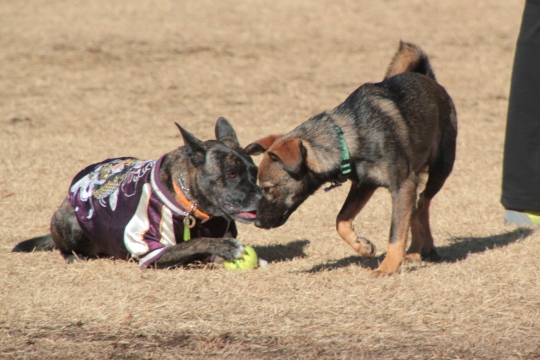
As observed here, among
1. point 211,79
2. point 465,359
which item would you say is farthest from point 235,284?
point 211,79

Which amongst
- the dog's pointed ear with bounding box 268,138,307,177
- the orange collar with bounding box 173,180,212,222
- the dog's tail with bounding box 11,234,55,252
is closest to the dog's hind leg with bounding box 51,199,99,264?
the dog's tail with bounding box 11,234,55,252

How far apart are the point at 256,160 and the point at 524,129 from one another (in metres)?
4.45

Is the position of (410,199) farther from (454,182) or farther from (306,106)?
(306,106)

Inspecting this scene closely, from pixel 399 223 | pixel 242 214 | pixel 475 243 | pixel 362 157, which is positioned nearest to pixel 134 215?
pixel 242 214

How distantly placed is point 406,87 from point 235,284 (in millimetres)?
2215

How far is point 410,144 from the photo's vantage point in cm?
552

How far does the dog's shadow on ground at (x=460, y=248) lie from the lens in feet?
18.7

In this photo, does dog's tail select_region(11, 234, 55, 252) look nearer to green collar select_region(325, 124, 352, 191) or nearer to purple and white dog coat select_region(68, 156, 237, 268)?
purple and white dog coat select_region(68, 156, 237, 268)

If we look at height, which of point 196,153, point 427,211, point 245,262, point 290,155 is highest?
point 290,155

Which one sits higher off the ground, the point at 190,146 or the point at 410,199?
the point at 190,146

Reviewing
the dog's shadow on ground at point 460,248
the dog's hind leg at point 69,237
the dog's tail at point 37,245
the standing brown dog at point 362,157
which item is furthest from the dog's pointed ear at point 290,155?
the dog's tail at point 37,245

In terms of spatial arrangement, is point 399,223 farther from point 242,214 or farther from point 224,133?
point 224,133

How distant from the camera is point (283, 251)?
621 cm

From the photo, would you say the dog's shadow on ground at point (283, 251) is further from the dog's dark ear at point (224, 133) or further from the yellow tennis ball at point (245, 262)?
the dog's dark ear at point (224, 133)
